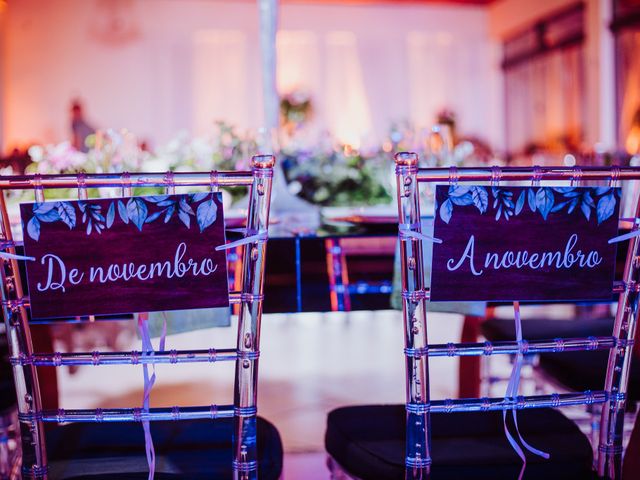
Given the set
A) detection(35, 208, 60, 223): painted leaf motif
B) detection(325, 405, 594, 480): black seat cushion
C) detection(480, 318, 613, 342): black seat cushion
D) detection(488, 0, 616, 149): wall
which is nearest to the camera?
detection(35, 208, 60, 223): painted leaf motif

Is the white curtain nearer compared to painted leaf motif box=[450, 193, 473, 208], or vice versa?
painted leaf motif box=[450, 193, 473, 208]

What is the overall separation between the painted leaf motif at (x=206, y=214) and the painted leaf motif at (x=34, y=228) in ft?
0.68

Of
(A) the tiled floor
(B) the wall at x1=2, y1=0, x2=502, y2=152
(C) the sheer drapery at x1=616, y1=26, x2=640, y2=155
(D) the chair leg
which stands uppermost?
(B) the wall at x1=2, y1=0, x2=502, y2=152

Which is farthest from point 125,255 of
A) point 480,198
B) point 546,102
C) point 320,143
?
point 546,102

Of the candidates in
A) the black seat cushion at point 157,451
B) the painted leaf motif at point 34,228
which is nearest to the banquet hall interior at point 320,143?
the painted leaf motif at point 34,228

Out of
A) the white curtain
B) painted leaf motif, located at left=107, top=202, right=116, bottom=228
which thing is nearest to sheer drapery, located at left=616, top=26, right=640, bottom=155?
the white curtain

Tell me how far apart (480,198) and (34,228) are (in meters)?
0.59

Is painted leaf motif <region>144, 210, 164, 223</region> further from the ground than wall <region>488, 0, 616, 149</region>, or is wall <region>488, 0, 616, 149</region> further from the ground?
wall <region>488, 0, 616, 149</region>

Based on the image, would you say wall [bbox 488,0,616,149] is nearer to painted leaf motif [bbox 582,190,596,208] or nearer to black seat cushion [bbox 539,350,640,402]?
black seat cushion [bbox 539,350,640,402]

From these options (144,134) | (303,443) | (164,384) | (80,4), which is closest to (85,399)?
(164,384)

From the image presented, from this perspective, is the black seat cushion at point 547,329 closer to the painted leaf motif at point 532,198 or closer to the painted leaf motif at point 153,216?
the painted leaf motif at point 532,198

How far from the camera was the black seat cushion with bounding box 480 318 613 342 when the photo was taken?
1825mm

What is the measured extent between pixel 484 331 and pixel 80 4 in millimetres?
8689

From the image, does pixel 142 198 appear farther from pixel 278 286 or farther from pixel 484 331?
pixel 484 331
